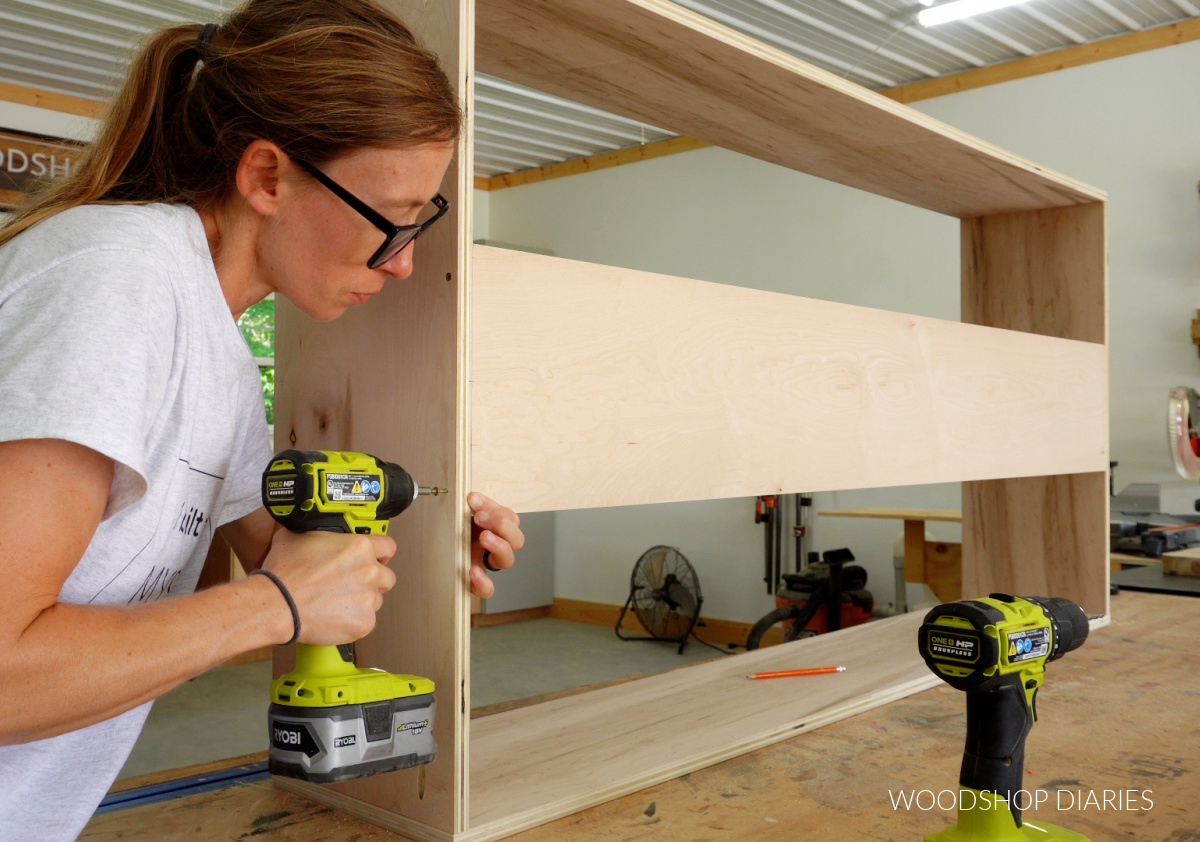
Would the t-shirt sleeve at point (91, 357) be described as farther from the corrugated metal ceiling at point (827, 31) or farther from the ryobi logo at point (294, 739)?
the corrugated metal ceiling at point (827, 31)

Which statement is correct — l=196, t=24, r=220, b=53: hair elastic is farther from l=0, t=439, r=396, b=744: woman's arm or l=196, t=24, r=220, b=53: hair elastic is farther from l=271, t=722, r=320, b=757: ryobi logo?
l=271, t=722, r=320, b=757: ryobi logo

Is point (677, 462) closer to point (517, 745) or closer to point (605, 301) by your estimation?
point (605, 301)

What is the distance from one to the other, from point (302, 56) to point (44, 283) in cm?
30

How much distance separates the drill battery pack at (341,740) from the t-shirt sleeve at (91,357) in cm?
27

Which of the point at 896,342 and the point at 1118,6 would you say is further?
the point at 1118,6

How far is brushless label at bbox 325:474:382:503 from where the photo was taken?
889mm

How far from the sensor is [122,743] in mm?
928

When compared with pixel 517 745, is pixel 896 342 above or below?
above

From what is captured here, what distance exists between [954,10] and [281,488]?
14.6ft

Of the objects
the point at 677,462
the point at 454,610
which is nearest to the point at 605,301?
the point at 677,462

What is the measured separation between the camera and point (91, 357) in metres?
0.67

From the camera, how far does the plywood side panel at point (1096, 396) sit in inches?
93.9

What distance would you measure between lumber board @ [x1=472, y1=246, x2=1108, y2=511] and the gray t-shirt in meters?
0.28

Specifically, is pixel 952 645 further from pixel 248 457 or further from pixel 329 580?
pixel 248 457
